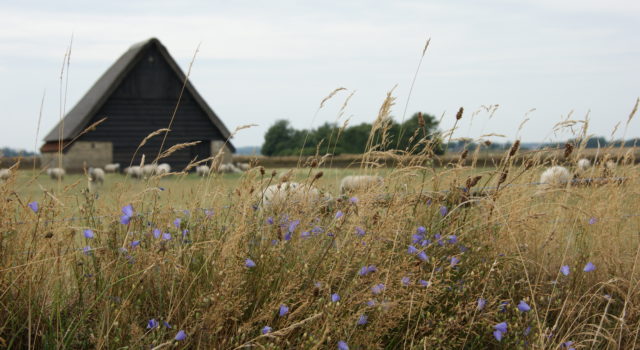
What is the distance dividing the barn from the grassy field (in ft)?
72.0

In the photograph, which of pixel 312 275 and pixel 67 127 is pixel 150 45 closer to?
pixel 67 127

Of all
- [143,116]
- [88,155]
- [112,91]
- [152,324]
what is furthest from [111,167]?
[152,324]

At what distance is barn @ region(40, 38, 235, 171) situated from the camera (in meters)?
25.2

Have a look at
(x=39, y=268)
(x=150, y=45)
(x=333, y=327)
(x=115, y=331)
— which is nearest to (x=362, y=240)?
(x=333, y=327)

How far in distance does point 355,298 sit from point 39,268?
1583 millimetres

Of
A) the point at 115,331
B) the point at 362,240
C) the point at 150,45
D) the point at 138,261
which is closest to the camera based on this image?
the point at 115,331

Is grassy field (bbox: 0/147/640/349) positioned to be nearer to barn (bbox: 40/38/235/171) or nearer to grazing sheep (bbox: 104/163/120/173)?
grazing sheep (bbox: 104/163/120/173)

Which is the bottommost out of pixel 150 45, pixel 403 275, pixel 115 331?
pixel 115 331

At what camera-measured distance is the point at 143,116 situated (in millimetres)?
25594

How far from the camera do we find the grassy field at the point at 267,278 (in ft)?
9.49

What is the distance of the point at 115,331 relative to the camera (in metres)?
2.76

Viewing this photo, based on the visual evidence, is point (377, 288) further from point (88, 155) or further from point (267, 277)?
point (88, 155)

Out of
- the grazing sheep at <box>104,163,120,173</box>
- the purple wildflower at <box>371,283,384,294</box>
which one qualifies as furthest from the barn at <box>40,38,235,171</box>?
the purple wildflower at <box>371,283,384,294</box>

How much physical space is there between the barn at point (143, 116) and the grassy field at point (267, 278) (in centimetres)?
2196
